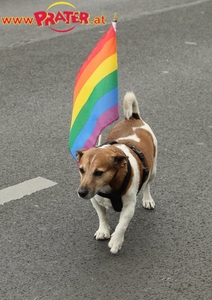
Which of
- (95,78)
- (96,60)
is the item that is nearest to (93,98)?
(95,78)

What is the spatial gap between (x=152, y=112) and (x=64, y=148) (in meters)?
1.25

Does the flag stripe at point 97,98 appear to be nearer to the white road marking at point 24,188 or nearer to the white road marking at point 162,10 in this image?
the white road marking at point 24,188

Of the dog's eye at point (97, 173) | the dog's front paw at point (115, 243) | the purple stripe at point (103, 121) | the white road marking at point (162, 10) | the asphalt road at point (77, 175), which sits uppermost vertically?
the dog's eye at point (97, 173)

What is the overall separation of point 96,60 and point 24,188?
1207mm

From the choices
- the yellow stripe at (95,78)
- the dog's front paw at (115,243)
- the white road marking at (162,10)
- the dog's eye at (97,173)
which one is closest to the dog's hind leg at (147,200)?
the dog's front paw at (115,243)

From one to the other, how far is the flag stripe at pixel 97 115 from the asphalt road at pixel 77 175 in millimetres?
597

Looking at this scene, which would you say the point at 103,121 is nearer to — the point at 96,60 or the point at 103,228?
the point at 96,60

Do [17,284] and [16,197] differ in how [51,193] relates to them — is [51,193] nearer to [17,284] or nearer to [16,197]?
[16,197]

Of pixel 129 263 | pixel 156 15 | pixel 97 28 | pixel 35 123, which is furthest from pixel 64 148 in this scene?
pixel 156 15

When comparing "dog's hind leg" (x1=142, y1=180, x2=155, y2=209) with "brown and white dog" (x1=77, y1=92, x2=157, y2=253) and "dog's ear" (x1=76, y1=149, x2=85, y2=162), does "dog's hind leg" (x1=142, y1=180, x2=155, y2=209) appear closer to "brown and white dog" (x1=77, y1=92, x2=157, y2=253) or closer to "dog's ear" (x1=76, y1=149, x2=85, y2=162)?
"brown and white dog" (x1=77, y1=92, x2=157, y2=253)

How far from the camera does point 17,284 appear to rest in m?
4.13

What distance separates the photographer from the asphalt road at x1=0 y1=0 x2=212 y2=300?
4.23m

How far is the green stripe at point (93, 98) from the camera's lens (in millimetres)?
4648

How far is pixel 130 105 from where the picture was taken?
491 cm
